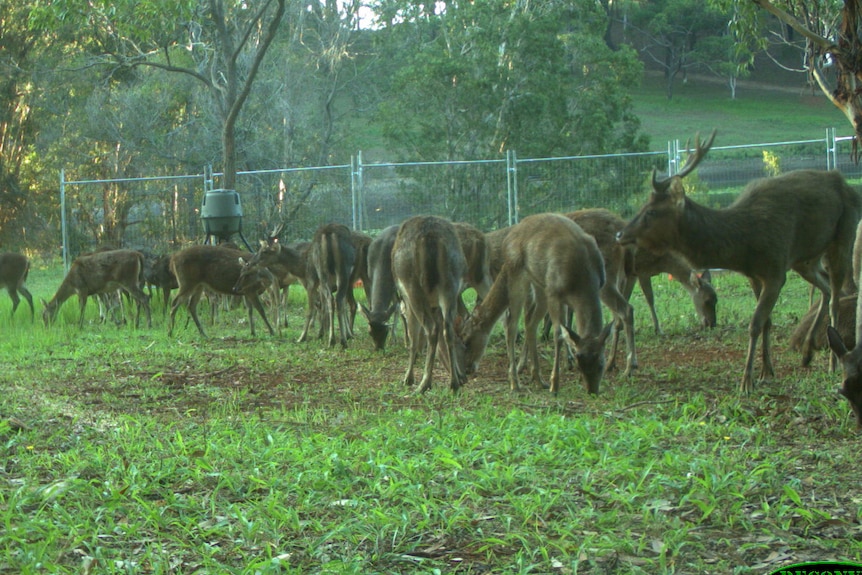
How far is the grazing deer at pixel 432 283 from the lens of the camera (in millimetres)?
9828

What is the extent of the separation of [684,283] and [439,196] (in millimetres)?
8084

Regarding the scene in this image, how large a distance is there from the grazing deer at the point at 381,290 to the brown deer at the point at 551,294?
197 centimetres

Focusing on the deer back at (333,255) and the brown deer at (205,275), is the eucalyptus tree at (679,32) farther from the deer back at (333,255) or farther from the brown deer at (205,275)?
the deer back at (333,255)

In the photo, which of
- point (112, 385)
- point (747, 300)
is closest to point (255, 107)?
point (747, 300)

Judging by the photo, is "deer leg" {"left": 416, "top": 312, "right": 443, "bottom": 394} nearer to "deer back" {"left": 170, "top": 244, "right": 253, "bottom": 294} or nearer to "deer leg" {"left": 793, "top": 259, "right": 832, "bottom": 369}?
"deer leg" {"left": 793, "top": 259, "right": 832, "bottom": 369}

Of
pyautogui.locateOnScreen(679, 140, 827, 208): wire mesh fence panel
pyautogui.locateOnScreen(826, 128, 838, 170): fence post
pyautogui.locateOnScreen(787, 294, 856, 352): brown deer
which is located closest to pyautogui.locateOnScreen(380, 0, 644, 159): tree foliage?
pyautogui.locateOnScreen(679, 140, 827, 208): wire mesh fence panel

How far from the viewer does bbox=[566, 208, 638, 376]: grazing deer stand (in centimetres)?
1076

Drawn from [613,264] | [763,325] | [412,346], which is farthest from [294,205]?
[763,325]

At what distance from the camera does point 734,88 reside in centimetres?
5575

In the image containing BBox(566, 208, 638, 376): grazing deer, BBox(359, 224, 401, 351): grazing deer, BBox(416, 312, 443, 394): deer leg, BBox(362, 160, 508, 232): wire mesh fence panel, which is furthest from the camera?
BBox(362, 160, 508, 232): wire mesh fence panel

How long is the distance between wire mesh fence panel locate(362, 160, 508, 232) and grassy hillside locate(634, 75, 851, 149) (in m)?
25.9

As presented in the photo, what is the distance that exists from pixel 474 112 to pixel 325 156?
707 centimetres

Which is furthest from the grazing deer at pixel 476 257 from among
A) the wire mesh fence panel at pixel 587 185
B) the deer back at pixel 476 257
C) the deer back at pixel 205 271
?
the wire mesh fence panel at pixel 587 185

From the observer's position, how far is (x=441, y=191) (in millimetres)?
21344
